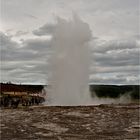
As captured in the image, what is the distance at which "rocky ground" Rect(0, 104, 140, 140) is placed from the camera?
9.14 m

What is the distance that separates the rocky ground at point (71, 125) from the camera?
9.14 m

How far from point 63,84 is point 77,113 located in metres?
13.9

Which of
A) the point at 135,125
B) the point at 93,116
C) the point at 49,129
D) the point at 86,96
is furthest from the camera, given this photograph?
the point at 86,96

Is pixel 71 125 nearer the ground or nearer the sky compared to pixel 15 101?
nearer the ground

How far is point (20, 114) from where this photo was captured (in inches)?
482

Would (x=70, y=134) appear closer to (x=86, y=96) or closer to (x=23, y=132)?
(x=23, y=132)

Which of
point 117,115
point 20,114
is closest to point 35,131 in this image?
point 20,114

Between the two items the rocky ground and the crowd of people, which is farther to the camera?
the crowd of people

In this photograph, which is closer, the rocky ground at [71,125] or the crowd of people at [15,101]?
the rocky ground at [71,125]

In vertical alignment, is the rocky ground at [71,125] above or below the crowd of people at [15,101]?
below

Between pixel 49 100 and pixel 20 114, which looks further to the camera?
pixel 49 100

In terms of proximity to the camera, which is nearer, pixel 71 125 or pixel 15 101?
pixel 71 125

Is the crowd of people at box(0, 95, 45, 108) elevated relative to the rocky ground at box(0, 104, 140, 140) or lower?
elevated

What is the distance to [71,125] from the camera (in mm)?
10445
